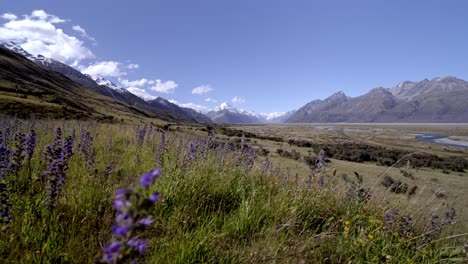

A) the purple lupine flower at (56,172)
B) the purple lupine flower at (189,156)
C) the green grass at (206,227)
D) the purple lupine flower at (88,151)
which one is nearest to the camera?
the green grass at (206,227)

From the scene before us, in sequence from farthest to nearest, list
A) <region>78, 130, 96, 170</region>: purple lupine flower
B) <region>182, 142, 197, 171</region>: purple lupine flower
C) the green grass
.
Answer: <region>182, 142, 197, 171</region>: purple lupine flower → <region>78, 130, 96, 170</region>: purple lupine flower → the green grass

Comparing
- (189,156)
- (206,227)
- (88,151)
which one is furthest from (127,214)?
(88,151)

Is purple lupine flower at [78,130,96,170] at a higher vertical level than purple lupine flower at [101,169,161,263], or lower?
lower

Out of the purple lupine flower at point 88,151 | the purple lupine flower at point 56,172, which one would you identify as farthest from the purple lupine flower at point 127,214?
the purple lupine flower at point 88,151

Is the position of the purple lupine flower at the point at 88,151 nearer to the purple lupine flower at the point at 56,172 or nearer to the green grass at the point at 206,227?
the green grass at the point at 206,227

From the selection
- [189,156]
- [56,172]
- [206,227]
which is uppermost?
[56,172]

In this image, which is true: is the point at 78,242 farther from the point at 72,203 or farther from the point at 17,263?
the point at 72,203

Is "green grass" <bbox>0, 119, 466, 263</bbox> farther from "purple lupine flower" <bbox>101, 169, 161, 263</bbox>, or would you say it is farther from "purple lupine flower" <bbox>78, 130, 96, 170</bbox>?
"purple lupine flower" <bbox>101, 169, 161, 263</bbox>

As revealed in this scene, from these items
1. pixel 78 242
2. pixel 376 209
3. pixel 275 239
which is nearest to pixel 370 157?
pixel 376 209

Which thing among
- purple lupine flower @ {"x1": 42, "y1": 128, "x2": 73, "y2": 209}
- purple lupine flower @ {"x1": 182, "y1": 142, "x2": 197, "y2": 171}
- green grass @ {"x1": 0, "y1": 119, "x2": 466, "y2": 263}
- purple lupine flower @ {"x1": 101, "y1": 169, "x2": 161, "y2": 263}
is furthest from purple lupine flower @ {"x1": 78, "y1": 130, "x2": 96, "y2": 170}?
purple lupine flower @ {"x1": 101, "y1": 169, "x2": 161, "y2": 263}


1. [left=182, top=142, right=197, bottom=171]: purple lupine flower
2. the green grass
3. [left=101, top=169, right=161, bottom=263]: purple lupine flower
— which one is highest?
[left=101, top=169, right=161, bottom=263]: purple lupine flower

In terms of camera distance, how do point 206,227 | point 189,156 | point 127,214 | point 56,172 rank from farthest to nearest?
point 189,156 < point 206,227 < point 56,172 < point 127,214

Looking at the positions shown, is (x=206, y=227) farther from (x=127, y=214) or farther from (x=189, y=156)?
(x=189, y=156)

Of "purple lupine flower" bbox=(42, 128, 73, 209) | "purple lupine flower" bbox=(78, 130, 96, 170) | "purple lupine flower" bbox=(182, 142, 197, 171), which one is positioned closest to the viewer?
"purple lupine flower" bbox=(42, 128, 73, 209)
